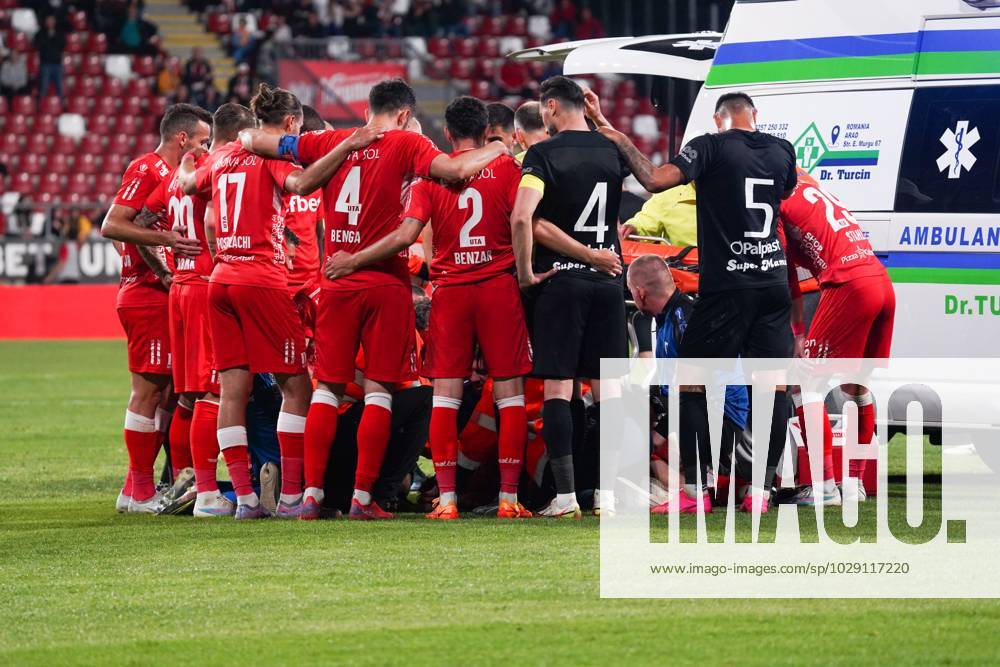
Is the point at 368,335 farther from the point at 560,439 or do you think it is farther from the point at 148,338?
the point at 148,338

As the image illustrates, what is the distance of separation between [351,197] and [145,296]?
5.77 ft

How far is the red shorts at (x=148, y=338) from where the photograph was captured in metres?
9.08

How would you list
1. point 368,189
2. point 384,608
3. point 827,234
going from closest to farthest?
point 384,608, point 368,189, point 827,234

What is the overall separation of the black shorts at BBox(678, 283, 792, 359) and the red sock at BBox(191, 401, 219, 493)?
2.54 m

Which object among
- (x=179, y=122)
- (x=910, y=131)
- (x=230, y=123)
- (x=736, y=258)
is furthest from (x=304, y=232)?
(x=910, y=131)

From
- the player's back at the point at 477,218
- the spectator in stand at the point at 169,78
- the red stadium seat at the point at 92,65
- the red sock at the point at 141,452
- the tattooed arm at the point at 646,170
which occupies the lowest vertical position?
the red sock at the point at 141,452

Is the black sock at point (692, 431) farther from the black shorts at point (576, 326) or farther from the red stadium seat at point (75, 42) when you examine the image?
the red stadium seat at point (75, 42)

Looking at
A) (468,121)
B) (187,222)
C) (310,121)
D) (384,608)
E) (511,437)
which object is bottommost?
(511,437)

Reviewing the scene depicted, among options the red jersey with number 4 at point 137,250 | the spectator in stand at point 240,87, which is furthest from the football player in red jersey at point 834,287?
the spectator in stand at point 240,87

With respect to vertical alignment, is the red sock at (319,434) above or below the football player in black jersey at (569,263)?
below

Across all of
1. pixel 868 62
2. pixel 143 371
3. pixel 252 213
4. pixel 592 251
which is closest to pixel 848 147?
pixel 868 62

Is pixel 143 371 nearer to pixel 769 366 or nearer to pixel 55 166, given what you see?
pixel 769 366

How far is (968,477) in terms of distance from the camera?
1026 cm

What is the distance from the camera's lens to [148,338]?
9.09 metres
